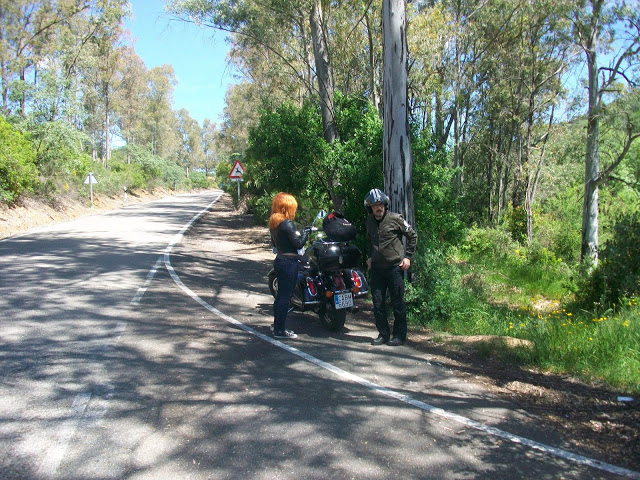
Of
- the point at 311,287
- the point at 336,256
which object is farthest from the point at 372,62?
the point at 311,287

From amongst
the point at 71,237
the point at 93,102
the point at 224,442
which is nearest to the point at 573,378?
the point at 224,442

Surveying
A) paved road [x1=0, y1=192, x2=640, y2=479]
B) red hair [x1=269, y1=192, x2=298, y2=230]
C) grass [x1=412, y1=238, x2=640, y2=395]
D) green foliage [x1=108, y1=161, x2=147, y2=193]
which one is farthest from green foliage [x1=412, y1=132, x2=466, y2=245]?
green foliage [x1=108, y1=161, x2=147, y2=193]

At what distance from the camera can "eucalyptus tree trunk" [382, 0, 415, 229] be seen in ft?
26.5

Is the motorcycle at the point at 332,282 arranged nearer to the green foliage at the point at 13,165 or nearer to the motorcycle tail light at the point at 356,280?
the motorcycle tail light at the point at 356,280

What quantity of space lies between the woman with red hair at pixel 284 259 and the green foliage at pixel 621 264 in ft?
16.7

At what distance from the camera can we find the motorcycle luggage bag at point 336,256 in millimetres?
7367

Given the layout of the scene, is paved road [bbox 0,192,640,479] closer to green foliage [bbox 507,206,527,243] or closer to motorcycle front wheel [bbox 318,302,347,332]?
motorcycle front wheel [bbox 318,302,347,332]

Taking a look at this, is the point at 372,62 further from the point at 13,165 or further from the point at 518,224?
the point at 13,165

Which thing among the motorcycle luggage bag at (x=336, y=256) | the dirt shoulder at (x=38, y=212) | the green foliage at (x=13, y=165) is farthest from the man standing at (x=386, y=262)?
the green foliage at (x=13, y=165)

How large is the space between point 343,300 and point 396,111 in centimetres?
312

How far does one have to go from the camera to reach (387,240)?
6.75m

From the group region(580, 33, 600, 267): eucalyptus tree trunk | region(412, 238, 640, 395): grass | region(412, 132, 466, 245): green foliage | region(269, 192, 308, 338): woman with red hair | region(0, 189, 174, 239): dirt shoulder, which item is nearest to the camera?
region(412, 238, 640, 395): grass

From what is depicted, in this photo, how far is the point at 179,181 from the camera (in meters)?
83.7

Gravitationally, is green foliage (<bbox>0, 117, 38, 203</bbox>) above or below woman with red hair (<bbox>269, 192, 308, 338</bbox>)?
above
